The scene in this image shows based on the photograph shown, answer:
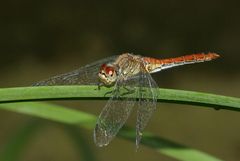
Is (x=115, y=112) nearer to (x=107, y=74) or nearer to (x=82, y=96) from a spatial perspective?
(x=107, y=74)

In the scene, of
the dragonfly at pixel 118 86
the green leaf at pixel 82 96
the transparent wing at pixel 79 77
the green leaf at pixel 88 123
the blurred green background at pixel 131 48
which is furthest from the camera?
the blurred green background at pixel 131 48

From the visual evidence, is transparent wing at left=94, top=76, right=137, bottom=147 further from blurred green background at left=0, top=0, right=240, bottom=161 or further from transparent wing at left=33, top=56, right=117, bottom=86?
blurred green background at left=0, top=0, right=240, bottom=161

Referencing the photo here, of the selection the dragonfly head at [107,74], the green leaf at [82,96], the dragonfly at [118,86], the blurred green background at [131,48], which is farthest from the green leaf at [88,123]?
the blurred green background at [131,48]

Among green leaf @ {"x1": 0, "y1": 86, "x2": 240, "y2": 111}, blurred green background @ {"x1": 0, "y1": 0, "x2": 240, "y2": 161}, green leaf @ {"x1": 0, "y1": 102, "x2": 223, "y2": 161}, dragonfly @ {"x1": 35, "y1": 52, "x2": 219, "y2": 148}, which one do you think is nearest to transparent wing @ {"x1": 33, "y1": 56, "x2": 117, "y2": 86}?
dragonfly @ {"x1": 35, "y1": 52, "x2": 219, "y2": 148}

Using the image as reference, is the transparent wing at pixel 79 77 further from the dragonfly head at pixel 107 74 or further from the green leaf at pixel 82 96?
the green leaf at pixel 82 96

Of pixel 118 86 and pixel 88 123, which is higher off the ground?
pixel 118 86

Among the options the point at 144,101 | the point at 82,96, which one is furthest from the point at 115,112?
the point at 82,96
